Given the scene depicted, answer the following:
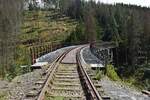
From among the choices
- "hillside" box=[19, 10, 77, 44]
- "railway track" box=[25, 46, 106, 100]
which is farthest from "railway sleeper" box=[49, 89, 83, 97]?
"hillside" box=[19, 10, 77, 44]

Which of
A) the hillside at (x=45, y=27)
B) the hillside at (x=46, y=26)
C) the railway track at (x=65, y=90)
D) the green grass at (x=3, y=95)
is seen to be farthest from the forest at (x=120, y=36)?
the green grass at (x=3, y=95)

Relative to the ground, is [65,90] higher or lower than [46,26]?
higher

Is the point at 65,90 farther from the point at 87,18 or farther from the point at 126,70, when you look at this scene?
the point at 87,18

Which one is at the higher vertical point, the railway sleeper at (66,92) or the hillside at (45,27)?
the railway sleeper at (66,92)

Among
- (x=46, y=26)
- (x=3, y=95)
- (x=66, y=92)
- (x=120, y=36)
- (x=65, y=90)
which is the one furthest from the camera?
(x=46, y=26)

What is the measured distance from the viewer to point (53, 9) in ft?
531

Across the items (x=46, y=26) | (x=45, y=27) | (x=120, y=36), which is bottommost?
(x=120, y=36)

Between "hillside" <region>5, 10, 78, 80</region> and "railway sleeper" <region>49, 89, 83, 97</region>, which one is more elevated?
"railway sleeper" <region>49, 89, 83, 97</region>

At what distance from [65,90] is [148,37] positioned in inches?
3577

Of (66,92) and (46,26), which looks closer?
(66,92)

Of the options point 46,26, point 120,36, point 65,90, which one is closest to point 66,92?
point 65,90

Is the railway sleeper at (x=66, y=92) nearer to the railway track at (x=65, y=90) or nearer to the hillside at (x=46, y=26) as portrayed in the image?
the railway track at (x=65, y=90)

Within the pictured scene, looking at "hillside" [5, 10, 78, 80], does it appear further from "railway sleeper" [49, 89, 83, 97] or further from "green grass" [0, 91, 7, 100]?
"green grass" [0, 91, 7, 100]

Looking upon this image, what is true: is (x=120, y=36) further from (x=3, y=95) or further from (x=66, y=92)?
(x=3, y=95)
